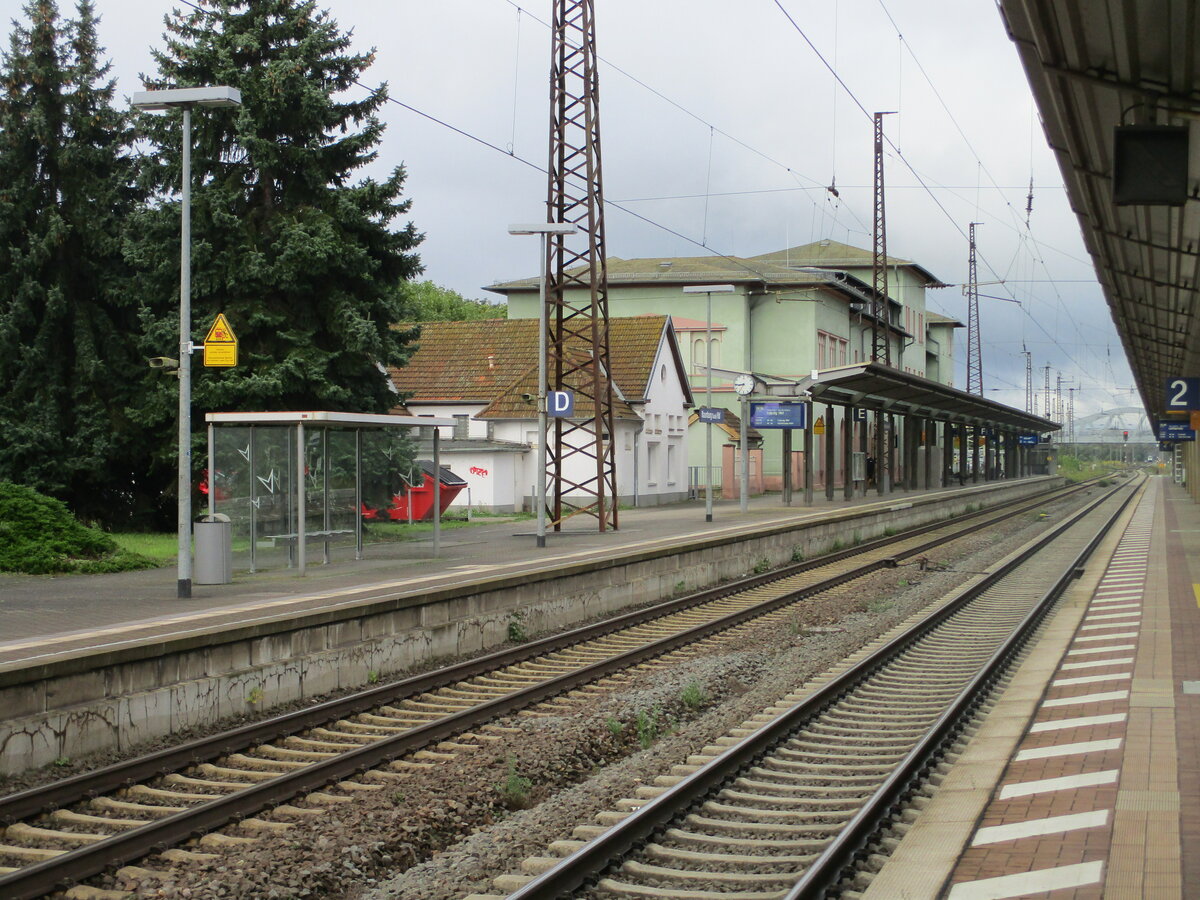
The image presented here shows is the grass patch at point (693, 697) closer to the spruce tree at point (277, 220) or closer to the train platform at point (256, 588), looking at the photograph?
the train platform at point (256, 588)

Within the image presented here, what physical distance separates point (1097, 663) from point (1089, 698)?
208 centimetres

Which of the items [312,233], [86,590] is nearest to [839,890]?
[86,590]

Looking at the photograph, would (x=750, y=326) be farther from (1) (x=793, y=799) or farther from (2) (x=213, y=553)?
(1) (x=793, y=799)

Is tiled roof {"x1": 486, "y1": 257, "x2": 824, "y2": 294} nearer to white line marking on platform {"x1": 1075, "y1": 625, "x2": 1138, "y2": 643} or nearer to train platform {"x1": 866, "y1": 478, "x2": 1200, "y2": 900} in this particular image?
white line marking on platform {"x1": 1075, "y1": 625, "x2": 1138, "y2": 643}

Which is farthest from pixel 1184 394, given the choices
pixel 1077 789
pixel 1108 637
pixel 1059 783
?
pixel 1077 789

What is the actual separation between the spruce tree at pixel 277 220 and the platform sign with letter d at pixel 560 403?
394cm

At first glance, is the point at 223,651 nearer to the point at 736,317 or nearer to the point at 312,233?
the point at 312,233

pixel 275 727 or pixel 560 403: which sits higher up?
pixel 560 403

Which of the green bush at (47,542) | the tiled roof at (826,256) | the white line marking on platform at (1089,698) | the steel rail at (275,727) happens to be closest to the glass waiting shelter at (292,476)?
the green bush at (47,542)

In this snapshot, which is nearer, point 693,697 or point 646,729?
point 646,729

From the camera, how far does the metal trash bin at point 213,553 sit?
55.5ft

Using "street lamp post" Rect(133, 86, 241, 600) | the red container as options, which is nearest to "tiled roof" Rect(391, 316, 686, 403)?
the red container

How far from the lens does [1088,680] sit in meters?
11.6

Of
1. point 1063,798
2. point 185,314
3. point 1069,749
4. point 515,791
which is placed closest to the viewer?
point 1063,798
